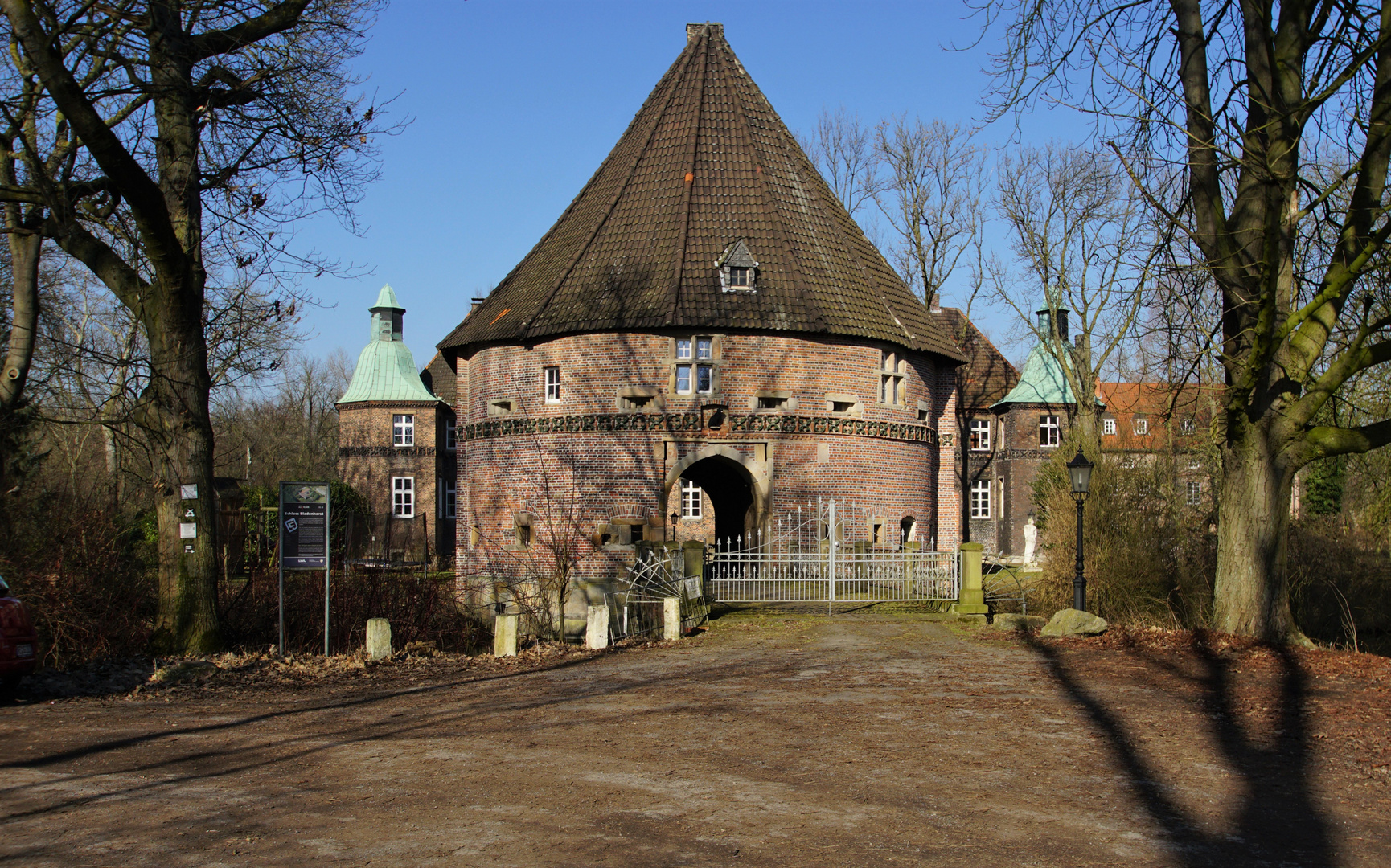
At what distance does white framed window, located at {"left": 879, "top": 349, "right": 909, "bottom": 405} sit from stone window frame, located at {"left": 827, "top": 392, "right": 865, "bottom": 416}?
680mm

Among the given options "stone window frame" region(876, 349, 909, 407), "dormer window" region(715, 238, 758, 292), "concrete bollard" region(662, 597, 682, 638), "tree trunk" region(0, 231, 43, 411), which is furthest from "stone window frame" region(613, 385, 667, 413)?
"tree trunk" region(0, 231, 43, 411)

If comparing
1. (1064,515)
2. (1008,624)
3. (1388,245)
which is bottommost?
(1008,624)

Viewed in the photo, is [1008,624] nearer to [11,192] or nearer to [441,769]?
[441,769]

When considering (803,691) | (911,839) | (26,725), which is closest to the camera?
(911,839)

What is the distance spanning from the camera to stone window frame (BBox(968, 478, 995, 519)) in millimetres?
44062

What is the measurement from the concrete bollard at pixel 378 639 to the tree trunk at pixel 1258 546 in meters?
9.58

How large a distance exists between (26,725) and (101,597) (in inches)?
142

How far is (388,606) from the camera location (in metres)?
15.1

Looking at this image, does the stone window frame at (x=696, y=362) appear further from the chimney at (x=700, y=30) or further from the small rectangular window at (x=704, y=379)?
the chimney at (x=700, y=30)

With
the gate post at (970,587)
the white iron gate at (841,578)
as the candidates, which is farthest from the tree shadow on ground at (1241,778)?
the white iron gate at (841,578)

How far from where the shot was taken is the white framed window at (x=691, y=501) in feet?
96.2

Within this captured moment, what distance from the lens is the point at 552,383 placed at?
23.2 metres

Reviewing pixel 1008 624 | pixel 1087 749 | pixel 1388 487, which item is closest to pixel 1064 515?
pixel 1008 624

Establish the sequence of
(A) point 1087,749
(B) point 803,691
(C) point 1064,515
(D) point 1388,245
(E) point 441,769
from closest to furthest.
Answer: (E) point 441,769 → (A) point 1087,749 → (B) point 803,691 → (D) point 1388,245 → (C) point 1064,515
